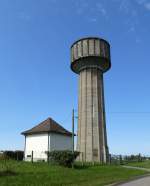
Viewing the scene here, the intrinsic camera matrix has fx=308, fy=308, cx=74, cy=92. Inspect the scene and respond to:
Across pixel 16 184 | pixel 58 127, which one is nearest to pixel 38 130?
pixel 58 127

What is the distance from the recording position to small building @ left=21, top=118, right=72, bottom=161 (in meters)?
39.6

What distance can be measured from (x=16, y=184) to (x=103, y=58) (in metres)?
34.2

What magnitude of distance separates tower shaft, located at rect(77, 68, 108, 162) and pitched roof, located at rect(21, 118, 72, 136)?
13.1ft

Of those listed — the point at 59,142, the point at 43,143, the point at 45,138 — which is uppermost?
the point at 45,138

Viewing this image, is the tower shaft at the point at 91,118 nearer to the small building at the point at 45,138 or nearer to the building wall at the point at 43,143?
the small building at the point at 45,138

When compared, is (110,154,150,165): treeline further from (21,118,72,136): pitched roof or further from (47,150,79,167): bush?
(47,150,79,167): bush

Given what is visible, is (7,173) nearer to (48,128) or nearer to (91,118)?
(48,128)

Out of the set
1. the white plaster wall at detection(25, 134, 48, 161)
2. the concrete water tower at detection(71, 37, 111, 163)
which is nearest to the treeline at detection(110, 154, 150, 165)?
the concrete water tower at detection(71, 37, 111, 163)

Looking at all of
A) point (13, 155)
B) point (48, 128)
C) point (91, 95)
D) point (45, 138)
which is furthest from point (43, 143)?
point (91, 95)

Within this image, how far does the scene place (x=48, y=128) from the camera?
40.4 m

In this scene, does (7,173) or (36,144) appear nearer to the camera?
(7,173)

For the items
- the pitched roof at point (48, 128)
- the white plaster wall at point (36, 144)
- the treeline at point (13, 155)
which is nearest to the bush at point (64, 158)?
the treeline at point (13, 155)

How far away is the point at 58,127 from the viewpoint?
4284 centimetres

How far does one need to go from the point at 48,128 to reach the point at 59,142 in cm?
242
